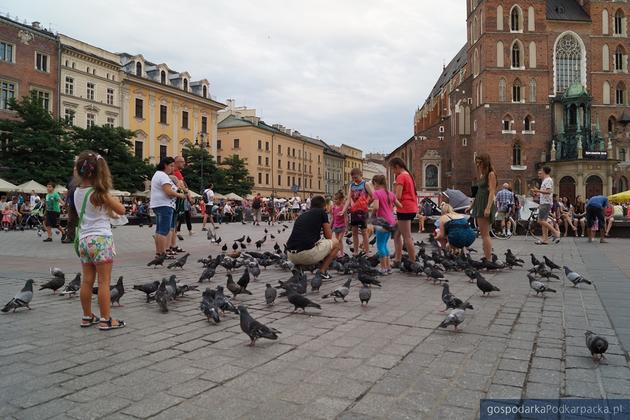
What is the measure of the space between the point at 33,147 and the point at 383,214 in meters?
34.4

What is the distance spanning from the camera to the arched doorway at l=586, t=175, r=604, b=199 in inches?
1971

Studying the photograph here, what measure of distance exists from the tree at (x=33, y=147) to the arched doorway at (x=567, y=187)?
47.4 meters

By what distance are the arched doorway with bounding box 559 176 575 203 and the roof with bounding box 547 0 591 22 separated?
18845mm

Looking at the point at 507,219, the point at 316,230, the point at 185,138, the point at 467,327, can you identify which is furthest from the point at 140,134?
the point at 467,327

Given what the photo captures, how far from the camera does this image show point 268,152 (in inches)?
3211

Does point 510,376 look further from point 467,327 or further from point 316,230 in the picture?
point 316,230

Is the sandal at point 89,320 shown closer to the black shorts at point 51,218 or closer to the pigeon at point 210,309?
the pigeon at point 210,309

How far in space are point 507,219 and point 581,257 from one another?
7249 millimetres

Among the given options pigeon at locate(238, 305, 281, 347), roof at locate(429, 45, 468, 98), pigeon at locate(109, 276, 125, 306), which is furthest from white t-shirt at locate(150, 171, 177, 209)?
roof at locate(429, 45, 468, 98)

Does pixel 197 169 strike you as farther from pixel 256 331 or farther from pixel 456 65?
pixel 456 65

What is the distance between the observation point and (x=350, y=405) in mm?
2953

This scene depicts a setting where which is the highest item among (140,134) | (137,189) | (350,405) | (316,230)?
(140,134)

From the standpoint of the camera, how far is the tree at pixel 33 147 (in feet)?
114

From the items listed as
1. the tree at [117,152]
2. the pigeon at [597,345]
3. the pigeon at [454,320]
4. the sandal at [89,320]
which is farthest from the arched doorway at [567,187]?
the sandal at [89,320]
